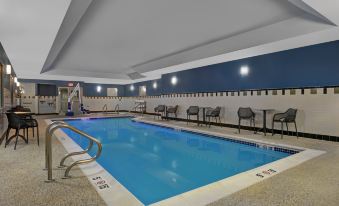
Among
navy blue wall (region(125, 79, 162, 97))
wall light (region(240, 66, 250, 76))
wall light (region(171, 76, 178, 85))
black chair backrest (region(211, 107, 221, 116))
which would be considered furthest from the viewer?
navy blue wall (region(125, 79, 162, 97))

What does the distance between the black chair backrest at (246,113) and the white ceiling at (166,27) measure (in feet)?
5.10

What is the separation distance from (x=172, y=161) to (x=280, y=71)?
12.6 ft

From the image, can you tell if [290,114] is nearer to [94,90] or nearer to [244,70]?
[244,70]

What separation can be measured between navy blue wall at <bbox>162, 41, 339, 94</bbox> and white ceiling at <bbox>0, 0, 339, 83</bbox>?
290 millimetres

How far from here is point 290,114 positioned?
15.4 feet

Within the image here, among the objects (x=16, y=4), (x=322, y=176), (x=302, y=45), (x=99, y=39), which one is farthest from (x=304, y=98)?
(x=16, y=4)

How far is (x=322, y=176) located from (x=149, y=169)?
87.8 inches

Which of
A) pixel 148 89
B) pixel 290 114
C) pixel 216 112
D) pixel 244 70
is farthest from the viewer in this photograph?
pixel 148 89

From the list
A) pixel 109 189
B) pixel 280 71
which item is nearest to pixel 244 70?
pixel 280 71

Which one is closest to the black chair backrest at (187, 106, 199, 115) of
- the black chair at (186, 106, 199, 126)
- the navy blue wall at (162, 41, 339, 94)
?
the black chair at (186, 106, 199, 126)

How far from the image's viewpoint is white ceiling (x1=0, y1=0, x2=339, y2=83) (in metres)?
3.01

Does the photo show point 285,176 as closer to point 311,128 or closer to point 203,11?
point 203,11

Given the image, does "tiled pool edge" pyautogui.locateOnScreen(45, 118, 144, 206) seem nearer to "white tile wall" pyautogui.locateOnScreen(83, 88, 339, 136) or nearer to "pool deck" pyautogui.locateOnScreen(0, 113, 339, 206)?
"pool deck" pyautogui.locateOnScreen(0, 113, 339, 206)

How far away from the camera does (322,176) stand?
224 centimetres
